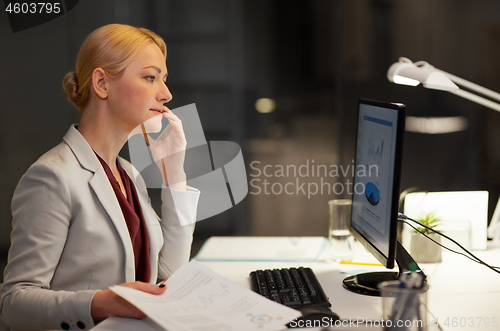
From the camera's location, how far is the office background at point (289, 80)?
2.06 meters

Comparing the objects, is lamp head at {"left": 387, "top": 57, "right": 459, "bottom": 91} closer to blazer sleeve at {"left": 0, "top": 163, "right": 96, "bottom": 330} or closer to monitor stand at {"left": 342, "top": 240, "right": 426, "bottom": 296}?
monitor stand at {"left": 342, "top": 240, "right": 426, "bottom": 296}

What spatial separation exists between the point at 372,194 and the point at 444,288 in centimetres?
33

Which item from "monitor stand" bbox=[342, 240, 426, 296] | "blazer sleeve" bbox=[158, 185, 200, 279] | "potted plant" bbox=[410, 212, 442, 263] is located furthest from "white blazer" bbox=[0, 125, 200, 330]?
"potted plant" bbox=[410, 212, 442, 263]

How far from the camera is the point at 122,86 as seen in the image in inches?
53.2

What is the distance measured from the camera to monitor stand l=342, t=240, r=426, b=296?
1.19 m

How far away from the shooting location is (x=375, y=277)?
1.30 m

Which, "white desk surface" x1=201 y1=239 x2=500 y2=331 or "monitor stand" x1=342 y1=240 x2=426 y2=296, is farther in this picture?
"monitor stand" x1=342 y1=240 x2=426 y2=296

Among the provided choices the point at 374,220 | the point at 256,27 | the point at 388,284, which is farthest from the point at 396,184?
the point at 256,27

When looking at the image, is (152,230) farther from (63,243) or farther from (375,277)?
(375,277)

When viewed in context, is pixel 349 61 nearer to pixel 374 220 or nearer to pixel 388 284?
pixel 374 220

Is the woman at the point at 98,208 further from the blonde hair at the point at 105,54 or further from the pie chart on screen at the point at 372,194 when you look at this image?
the pie chart on screen at the point at 372,194

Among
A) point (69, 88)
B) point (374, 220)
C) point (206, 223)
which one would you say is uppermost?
point (69, 88)

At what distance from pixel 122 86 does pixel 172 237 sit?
20.4 inches

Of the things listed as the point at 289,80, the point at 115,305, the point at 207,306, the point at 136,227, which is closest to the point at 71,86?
the point at 136,227
